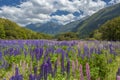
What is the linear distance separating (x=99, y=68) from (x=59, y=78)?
75.4 inches

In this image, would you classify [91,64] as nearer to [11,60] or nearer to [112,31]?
[11,60]

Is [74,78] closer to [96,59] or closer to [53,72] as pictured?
[53,72]

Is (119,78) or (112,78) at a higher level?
(119,78)

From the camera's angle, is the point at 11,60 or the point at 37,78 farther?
the point at 11,60

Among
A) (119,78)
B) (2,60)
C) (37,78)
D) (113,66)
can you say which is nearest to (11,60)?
(2,60)

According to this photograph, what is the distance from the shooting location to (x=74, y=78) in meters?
7.66

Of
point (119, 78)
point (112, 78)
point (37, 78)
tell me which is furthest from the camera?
point (112, 78)

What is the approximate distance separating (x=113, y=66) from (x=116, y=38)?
80.0 ft

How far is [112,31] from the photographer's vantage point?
1361 inches

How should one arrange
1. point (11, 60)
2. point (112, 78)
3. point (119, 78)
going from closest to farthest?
point (119, 78)
point (112, 78)
point (11, 60)

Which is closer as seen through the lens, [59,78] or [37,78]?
[37,78]

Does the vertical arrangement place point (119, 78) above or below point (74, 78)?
above

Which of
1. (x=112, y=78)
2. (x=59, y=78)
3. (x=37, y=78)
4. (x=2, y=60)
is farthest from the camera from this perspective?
(x=2, y=60)

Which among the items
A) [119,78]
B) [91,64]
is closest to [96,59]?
[91,64]
